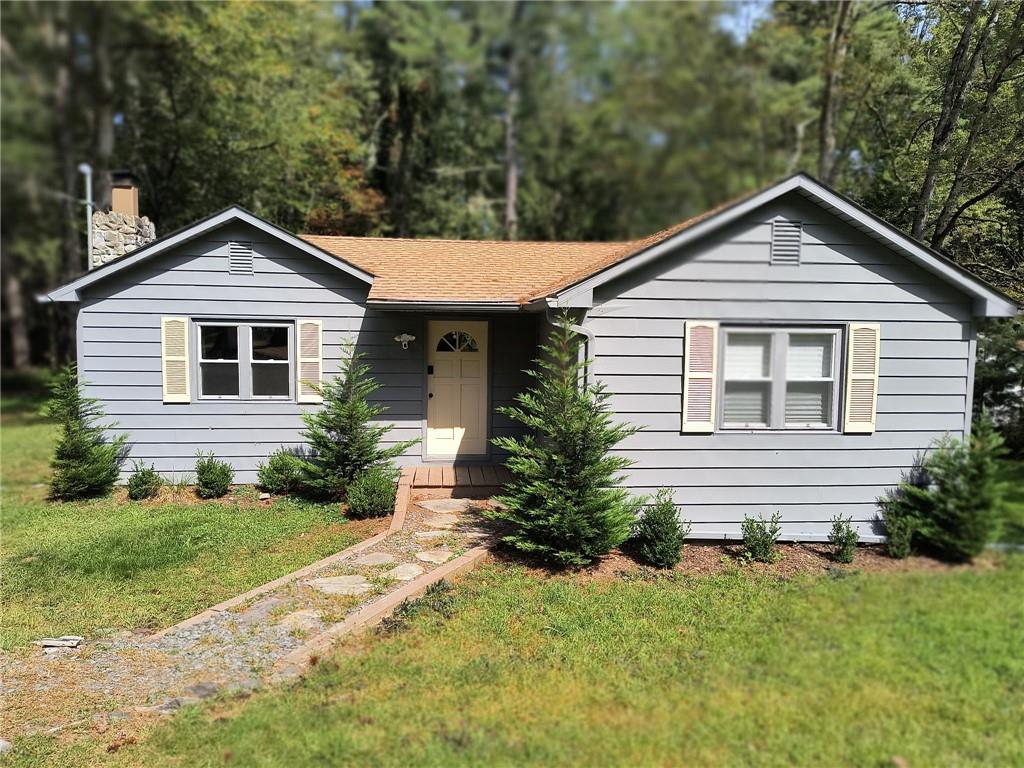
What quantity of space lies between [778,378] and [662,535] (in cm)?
211

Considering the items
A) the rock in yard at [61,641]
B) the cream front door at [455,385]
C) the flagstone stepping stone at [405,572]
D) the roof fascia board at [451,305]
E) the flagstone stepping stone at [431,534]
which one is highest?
the roof fascia board at [451,305]

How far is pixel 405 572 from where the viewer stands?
19.6 ft

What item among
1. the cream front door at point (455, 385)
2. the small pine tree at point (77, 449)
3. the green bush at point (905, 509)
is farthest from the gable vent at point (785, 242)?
the small pine tree at point (77, 449)

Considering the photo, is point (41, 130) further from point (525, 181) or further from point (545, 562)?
point (545, 562)

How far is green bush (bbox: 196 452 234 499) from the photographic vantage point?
29.1 feet

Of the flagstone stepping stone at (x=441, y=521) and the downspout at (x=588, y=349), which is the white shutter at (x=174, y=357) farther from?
the downspout at (x=588, y=349)

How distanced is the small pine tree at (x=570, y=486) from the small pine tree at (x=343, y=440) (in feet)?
9.55

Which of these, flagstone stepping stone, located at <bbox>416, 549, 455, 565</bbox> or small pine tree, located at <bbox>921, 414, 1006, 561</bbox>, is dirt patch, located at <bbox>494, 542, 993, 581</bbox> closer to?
small pine tree, located at <bbox>921, 414, 1006, 561</bbox>

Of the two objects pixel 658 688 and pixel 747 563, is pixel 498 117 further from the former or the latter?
pixel 658 688

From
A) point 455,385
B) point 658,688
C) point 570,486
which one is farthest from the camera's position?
point 455,385

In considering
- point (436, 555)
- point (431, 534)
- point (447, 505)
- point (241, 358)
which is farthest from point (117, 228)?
point (436, 555)

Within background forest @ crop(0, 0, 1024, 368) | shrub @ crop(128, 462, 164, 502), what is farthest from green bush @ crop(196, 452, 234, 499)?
background forest @ crop(0, 0, 1024, 368)

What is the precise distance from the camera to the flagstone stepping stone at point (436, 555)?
623 cm

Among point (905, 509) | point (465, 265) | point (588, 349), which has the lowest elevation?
point (905, 509)
